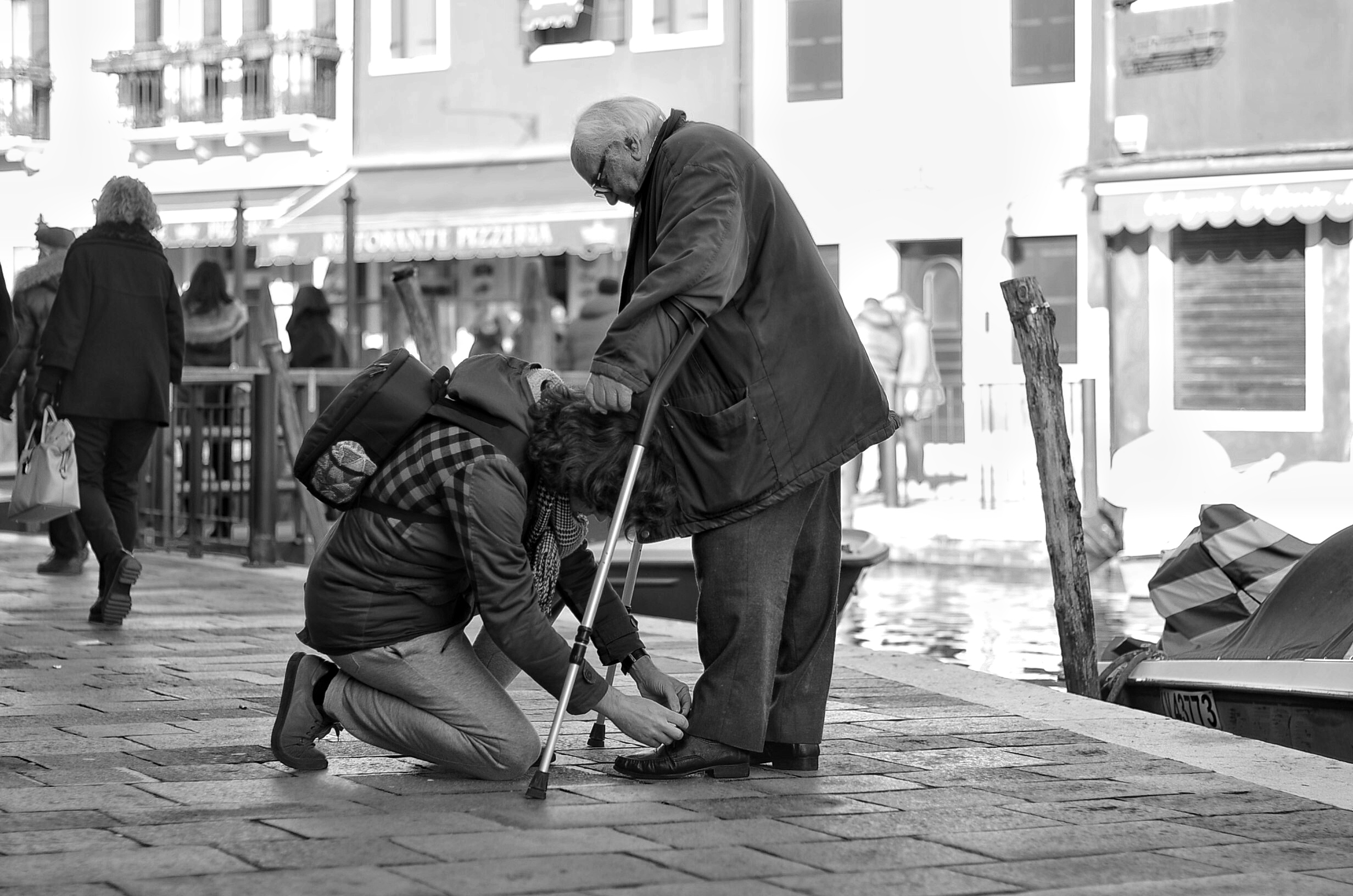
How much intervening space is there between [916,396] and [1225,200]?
340 cm

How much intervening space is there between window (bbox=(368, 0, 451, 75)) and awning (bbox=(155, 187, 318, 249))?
72.1 inches


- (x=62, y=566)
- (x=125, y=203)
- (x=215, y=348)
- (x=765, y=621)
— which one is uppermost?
(x=125, y=203)

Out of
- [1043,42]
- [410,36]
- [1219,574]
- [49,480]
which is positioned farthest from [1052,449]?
[410,36]

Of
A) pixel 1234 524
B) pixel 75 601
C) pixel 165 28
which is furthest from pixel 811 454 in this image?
pixel 165 28

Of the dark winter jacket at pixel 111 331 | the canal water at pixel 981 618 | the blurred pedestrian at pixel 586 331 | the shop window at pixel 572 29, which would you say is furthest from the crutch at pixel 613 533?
the shop window at pixel 572 29

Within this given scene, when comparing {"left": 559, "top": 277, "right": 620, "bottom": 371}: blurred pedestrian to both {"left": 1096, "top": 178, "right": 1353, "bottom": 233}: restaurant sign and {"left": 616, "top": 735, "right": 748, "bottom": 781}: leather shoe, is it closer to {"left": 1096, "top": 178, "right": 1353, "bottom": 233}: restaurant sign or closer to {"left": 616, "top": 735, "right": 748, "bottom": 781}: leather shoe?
{"left": 1096, "top": 178, "right": 1353, "bottom": 233}: restaurant sign

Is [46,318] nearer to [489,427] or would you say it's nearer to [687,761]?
[489,427]

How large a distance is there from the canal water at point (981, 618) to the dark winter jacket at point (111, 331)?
332 centimetres

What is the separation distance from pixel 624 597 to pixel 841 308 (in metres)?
0.97

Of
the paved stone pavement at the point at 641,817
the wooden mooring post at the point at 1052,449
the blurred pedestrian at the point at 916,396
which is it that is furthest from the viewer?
the blurred pedestrian at the point at 916,396

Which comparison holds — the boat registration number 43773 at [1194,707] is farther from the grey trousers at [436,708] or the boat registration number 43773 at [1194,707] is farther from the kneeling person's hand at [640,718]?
the grey trousers at [436,708]

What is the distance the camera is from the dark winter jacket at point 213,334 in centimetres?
1317

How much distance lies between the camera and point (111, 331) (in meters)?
8.37

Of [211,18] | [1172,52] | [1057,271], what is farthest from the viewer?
[211,18]
